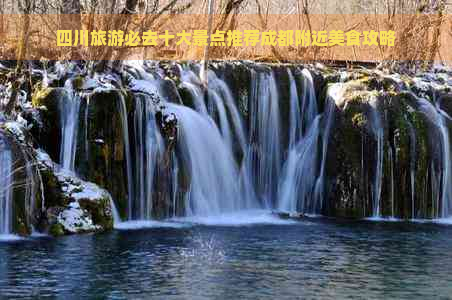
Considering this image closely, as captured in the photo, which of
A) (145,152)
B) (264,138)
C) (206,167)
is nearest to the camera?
(145,152)

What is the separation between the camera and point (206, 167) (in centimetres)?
1812

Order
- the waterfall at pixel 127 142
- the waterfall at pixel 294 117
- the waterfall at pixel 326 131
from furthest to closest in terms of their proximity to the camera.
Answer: the waterfall at pixel 294 117 → the waterfall at pixel 326 131 → the waterfall at pixel 127 142

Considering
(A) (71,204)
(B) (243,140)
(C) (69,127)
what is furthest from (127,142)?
(B) (243,140)

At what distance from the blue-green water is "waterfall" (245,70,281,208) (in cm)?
397

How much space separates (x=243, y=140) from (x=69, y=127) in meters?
4.89

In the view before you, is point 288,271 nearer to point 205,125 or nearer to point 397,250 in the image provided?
point 397,250

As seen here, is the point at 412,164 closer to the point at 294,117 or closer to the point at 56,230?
the point at 294,117

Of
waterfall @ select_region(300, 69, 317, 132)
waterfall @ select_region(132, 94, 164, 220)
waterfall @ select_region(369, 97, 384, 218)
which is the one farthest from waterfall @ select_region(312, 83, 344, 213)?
waterfall @ select_region(132, 94, 164, 220)

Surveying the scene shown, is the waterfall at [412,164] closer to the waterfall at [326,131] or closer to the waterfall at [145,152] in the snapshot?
the waterfall at [326,131]

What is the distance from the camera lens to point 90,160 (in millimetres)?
16188

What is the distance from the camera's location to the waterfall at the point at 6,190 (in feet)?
45.0

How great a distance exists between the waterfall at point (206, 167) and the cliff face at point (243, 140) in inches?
1.1

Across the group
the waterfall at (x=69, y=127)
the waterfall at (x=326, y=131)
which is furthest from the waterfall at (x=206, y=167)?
the waterfall at (x=69, y=127)

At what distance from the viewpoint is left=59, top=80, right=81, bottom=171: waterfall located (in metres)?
16.1
